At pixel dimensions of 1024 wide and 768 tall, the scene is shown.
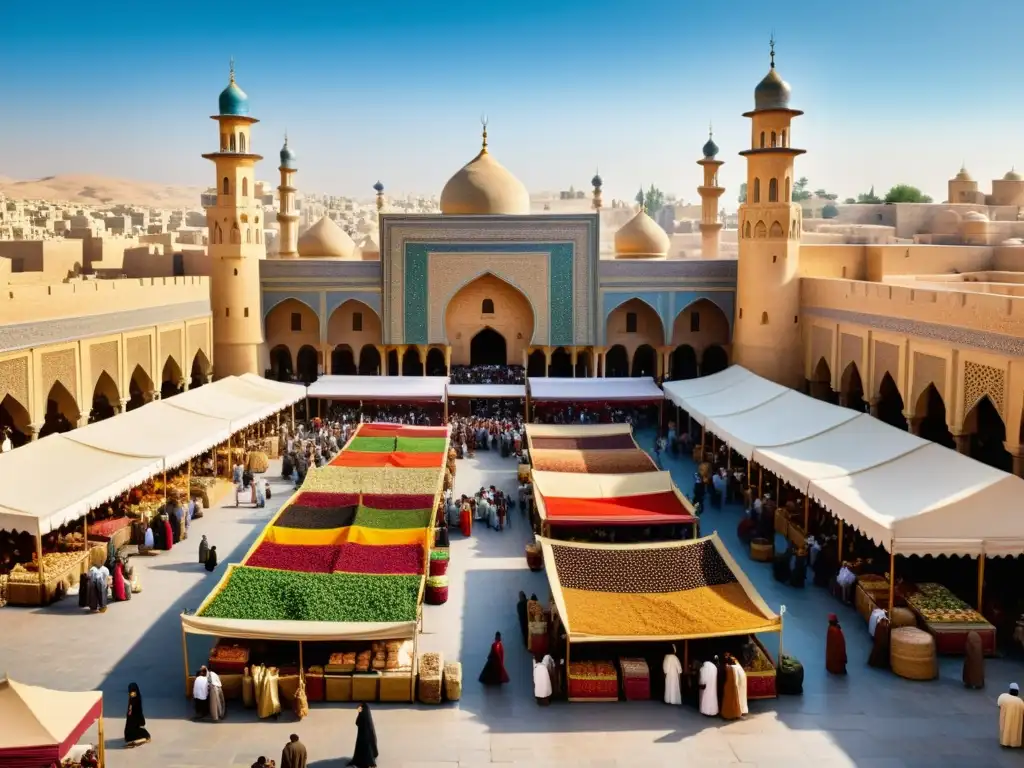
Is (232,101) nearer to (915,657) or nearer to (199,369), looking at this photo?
(199,369)

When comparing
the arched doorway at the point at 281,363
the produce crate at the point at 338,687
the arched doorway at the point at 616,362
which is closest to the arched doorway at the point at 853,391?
the arched doorway at the point at 616,362

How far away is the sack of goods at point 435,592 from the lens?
520 inches

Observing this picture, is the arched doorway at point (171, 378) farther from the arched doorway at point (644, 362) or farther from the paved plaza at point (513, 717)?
the arched doorway at point (644, 362)

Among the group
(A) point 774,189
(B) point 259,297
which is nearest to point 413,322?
(B) point 259,297

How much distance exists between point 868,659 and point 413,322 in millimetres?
17730

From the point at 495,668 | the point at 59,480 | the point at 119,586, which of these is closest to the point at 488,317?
the point at 59,480

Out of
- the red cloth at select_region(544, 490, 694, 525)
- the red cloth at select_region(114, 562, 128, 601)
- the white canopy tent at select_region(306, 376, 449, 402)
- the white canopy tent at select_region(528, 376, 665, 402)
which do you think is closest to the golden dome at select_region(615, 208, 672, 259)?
the white canopy tent at select_region(528, 376, 665, 402)

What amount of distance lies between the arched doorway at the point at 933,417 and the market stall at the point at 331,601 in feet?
29.0

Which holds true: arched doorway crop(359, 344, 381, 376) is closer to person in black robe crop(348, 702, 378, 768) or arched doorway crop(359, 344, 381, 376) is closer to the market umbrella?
person in black robe crop(348, 702, 378, 768)

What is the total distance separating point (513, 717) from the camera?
1001 centimetres

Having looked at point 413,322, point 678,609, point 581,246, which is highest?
point 581,246

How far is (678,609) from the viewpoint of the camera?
35.4 ft

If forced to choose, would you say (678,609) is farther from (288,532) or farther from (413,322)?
(413,322)

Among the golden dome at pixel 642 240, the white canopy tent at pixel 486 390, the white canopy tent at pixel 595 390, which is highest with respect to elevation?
the golden dome at pixel 642 240
